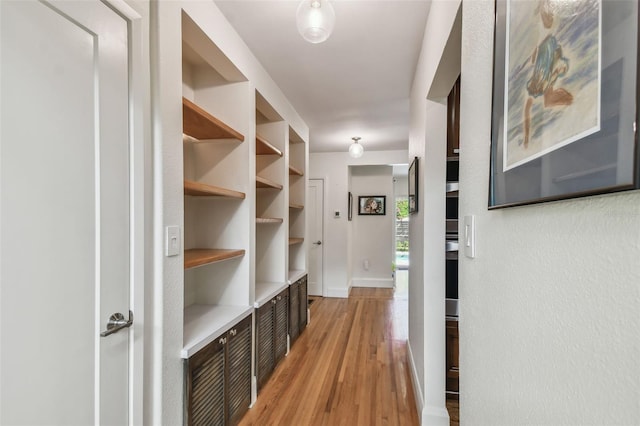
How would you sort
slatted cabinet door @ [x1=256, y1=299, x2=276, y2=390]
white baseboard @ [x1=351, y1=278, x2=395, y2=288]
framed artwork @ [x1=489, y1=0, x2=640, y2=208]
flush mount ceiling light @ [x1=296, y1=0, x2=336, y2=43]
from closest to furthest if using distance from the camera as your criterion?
framed artwork @ [x1=489, y1=0, x2=640, y2=208] < flush mount ceiling light @ [x1=296, y1=0, x2=336, y2=43] < slatted cabinet door @ [x1=256, y1=299, x2=276, y2=390] < white baseboard @ [x1=351, y1=278, x2=395, y2=288]

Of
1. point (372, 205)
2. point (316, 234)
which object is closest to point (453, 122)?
point (316, 234)

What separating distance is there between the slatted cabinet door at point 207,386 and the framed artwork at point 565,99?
4.99ft

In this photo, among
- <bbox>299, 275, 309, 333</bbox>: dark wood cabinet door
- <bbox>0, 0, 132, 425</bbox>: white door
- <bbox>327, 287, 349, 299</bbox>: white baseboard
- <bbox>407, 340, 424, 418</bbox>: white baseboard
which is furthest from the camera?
<bbox>327, 287, 349, 299</bbox>: white baseboard

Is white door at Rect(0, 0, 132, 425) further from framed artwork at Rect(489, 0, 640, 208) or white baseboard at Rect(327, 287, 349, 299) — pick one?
white baseboard at Rect(327, 287, 349, 299)

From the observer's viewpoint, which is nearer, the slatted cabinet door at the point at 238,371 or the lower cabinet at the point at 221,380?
the lower cabinet at the point at 221,380

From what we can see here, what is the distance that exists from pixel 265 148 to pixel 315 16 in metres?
1.46

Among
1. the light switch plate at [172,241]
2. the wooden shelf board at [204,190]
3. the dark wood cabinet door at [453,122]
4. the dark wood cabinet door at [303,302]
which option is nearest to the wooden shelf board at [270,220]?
the wooden shelf board at [204,190]

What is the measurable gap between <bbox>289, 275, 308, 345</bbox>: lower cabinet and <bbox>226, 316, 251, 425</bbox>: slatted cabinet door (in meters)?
1.03

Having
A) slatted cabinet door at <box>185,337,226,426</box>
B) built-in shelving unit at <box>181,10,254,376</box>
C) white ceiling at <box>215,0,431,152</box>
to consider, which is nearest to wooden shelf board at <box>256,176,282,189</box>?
built-in shelving unit at <box>181,10,254,376</box>

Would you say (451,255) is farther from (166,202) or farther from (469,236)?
(166,202)

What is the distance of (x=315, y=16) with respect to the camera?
4.59 feet

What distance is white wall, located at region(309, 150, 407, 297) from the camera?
525 centimetres

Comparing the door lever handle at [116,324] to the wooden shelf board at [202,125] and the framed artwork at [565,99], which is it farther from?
the framed artwork at [565,99]

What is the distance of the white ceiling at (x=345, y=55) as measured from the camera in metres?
1.76
